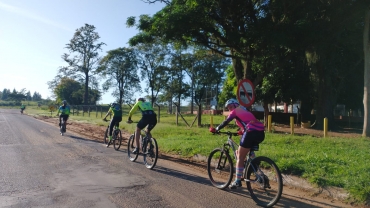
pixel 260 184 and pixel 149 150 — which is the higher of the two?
pixel 149 150

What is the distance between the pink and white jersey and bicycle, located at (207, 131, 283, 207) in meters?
0.37

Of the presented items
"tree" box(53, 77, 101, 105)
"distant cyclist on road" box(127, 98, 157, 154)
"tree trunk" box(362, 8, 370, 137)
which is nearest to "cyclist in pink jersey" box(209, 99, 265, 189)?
"distant cyclist on road" box(127, 98, 157, 154)

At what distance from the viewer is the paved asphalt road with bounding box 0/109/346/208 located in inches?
247

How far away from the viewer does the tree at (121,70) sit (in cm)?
5741

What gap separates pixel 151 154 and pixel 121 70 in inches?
1960

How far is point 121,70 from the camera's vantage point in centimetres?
5809

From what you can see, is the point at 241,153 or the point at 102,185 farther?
the point at 102,185

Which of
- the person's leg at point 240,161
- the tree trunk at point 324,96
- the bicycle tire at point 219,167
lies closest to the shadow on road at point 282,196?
the bicycle tire at point 219,167

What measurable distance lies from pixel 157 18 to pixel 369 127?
1081cm

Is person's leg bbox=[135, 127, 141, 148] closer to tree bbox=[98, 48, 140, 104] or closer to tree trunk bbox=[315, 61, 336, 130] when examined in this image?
tree trunk bbox=[315, 61, 336, 130]

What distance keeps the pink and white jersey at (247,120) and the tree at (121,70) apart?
51411 millimetres

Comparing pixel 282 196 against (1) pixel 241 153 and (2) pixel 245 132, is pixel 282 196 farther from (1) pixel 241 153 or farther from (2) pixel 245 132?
(2) pixel 245 132

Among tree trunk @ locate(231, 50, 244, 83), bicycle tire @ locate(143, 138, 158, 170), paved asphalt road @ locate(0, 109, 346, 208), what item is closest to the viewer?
paved asphalt road @ locate(0, 109, 346, 208)

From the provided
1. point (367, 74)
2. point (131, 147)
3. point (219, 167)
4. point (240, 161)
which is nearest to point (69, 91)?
point (131, 147)
